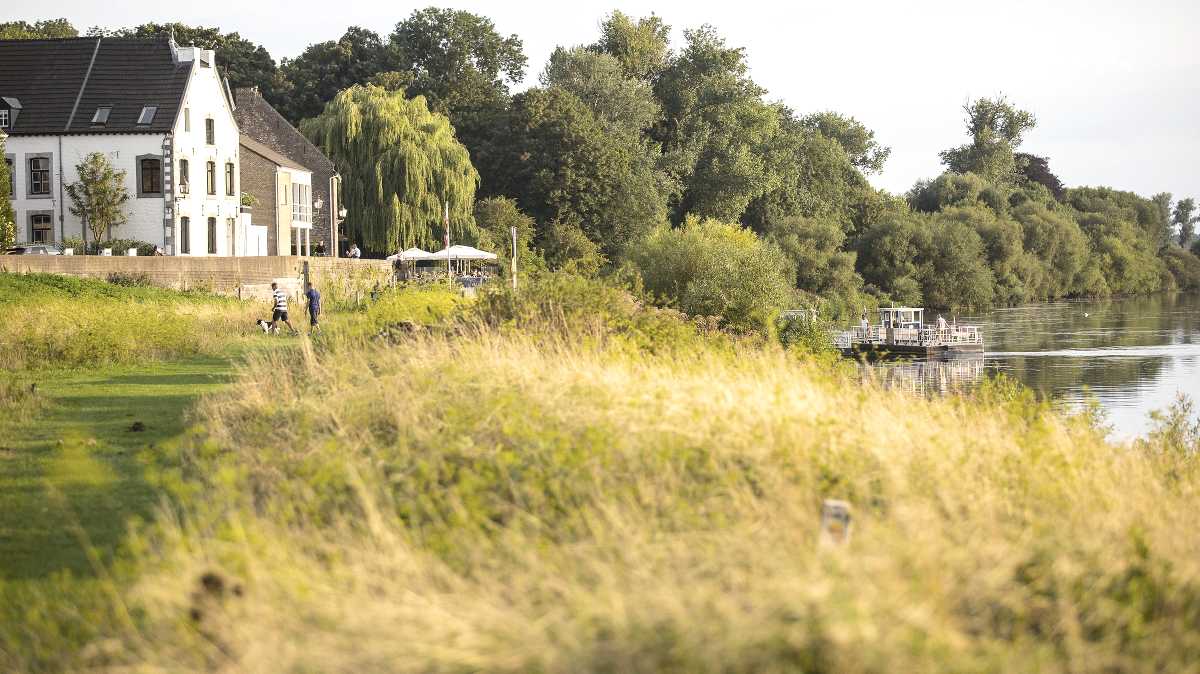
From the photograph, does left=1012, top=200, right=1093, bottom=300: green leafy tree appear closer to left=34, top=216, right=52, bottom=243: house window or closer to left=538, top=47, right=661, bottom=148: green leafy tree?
left=538, top=47, right=661, bottom=148: green leafy tree

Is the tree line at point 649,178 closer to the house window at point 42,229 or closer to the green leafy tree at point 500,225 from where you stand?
the green leafy tree at point 500,225

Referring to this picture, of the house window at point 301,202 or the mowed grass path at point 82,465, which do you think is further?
the house window at point 301,202

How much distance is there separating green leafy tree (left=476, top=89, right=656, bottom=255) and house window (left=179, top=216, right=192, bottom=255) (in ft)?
74.8

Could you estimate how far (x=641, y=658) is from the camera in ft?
13.6

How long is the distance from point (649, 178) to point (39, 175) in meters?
34.9

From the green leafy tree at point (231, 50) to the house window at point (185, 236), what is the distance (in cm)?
3001

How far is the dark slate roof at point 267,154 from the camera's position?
48.6 meters

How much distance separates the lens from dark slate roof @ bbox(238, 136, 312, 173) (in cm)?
4856

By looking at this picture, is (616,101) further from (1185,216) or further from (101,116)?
(1185,216)

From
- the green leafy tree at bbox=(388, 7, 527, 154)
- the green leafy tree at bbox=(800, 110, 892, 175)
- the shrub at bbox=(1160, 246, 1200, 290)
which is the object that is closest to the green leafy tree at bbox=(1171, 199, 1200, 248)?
the shrub at bbox=(1160, 246, 1200, 290)

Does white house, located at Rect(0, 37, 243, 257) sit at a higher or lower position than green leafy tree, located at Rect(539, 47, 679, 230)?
lower

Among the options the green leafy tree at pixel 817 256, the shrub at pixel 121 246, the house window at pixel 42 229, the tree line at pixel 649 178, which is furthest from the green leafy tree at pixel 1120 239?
the house window at pixel 42 229

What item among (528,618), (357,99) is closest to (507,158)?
(357,99)

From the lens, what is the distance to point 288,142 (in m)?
53.8
